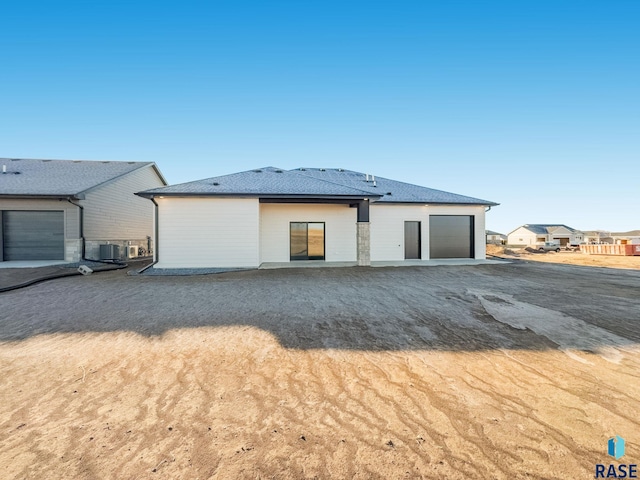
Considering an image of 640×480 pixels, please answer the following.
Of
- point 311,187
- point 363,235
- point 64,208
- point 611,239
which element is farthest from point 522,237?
point 64,208

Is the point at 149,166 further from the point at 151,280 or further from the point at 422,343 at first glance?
the point at 422,343

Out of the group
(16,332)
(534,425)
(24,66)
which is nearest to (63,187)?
(24,66)

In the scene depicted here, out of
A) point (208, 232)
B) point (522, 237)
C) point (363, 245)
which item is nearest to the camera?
point (208, 232)

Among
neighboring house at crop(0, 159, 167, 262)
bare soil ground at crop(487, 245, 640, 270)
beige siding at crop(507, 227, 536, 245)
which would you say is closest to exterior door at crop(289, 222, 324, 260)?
neighboring house at crop(0, 159, 167, 262)

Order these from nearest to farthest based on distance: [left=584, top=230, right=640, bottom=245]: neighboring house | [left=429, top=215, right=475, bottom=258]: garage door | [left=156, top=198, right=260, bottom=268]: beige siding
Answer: [left=156, top=198, right=260, bottom=268]: beige siding
[left=429, top=215, right=475, bottom=258]: garage door
[left=584, top=230, right=640, bottom=245]: neighboring house

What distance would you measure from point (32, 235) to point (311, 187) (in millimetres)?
13682

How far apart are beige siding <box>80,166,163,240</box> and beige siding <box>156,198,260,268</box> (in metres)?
5.95

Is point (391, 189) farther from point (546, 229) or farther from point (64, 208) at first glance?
point (546, 229)

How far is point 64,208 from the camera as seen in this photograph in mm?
12930

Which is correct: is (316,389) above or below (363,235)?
below

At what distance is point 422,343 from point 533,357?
1.38m

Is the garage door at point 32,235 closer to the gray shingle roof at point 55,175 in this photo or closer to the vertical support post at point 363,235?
the gray shingle roof at point 55,175

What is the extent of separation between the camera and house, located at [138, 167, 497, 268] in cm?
1108

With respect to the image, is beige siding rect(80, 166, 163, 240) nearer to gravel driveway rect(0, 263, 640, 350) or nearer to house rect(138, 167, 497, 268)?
house rect(138, 167, 497, 268)
